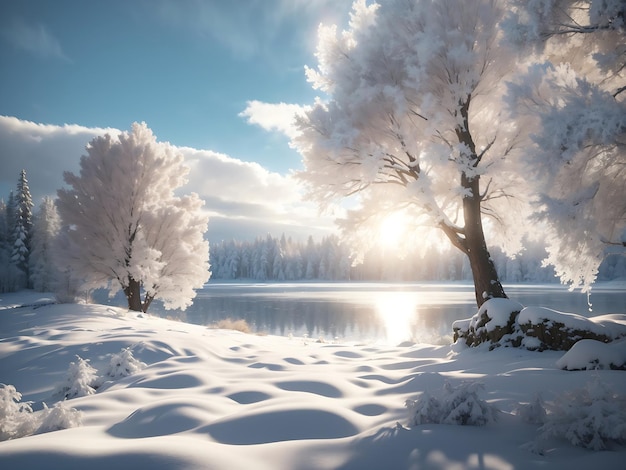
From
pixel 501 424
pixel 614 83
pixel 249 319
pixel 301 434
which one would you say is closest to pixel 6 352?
pixel 301 434

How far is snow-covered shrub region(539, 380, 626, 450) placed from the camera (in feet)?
7.13

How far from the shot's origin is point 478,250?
793cm

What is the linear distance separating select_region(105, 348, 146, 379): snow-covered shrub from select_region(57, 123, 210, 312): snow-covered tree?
8.67 meters

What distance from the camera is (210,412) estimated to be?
327cm

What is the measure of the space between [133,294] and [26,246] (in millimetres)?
38627

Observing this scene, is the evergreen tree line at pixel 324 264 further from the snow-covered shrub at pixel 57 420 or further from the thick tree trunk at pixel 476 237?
the snow-covered shrub at pixel 57 420

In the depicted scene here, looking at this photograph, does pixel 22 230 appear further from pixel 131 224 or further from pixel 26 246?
pixel 131 224

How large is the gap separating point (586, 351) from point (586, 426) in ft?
8.63

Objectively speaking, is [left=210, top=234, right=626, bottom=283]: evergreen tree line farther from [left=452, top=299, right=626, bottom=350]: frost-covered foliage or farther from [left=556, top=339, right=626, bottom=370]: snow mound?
[left=556, top=339, right=626, bottom=370]: snow mound

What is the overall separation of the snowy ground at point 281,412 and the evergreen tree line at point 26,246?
42666mm

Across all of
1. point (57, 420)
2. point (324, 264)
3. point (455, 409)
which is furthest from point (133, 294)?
point (324, 264)

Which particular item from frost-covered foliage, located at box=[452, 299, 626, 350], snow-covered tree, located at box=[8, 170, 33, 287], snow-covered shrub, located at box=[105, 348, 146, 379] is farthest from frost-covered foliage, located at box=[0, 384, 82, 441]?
snow-covered tree, located at box=[8, 170, 33, 287]

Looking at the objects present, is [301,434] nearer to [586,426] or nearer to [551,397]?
[586,426]

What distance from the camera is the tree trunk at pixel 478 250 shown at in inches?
312
